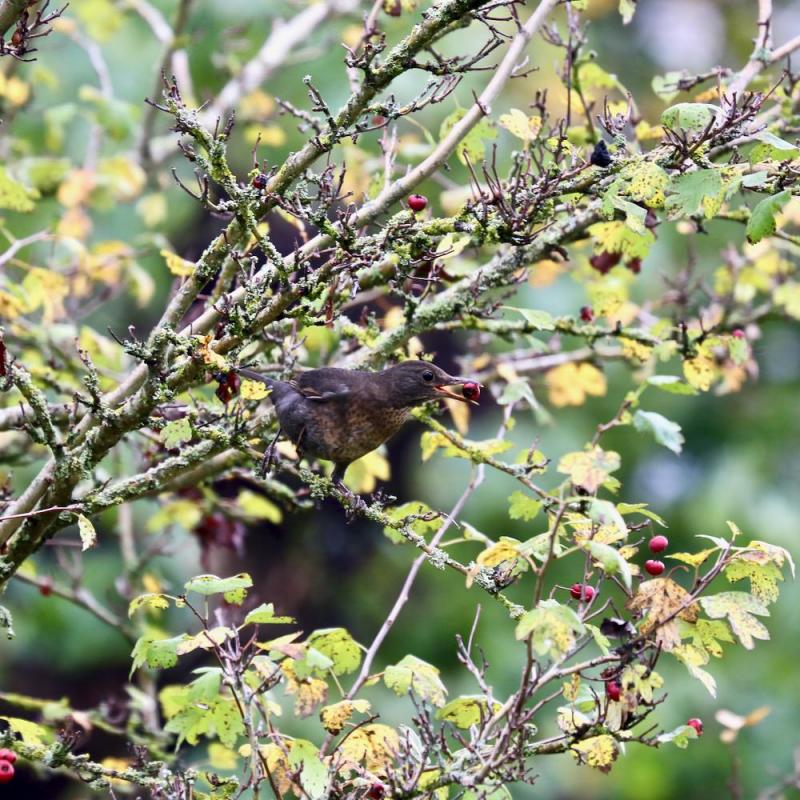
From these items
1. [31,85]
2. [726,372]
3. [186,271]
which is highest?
[31,85]

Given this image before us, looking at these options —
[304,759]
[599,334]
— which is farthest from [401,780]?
[599,334]

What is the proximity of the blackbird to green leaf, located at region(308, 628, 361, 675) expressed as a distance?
742 millimetres

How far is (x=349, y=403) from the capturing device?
3.32 meters

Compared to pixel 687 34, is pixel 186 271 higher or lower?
lower

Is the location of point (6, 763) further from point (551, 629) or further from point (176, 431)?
point (551, 629)

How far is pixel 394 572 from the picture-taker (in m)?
9.02

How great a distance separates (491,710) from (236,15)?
582 cm

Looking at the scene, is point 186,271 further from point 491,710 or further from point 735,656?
point 735,656

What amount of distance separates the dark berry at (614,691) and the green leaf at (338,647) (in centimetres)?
58

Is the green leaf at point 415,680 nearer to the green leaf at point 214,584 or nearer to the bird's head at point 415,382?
the green leaf at point 214,584

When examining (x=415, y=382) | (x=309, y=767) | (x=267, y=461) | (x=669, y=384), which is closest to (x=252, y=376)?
(x=267, y=461)

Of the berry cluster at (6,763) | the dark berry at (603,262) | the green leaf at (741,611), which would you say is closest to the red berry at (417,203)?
the dark berry at (603,262)

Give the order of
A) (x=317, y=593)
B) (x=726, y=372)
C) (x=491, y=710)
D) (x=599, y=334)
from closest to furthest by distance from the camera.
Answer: (x=491, y=710), (x=599, y=334), (x=726, y=372), (x=317, y=593)

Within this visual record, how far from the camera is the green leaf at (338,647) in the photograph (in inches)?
104
